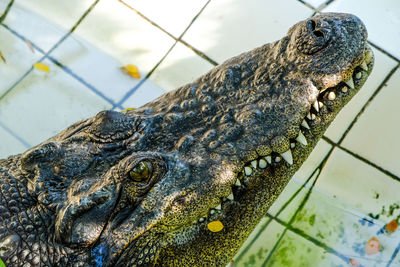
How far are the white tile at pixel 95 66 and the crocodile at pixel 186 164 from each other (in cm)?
150

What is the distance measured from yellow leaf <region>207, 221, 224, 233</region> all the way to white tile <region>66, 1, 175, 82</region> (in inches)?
79.6

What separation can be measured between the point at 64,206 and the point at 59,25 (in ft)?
8.47

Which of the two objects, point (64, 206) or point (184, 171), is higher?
point (184, 171)

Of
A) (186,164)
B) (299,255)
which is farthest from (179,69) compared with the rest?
(186,164)

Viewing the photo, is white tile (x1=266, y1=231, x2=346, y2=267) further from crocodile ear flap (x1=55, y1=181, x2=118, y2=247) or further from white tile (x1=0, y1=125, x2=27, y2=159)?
white tile (x1=0, y1=125, x2=27, y2=159)

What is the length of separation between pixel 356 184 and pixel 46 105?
2468mm

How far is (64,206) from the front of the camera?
7.29 ft

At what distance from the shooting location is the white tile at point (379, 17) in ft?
13.3

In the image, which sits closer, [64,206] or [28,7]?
[64,206]

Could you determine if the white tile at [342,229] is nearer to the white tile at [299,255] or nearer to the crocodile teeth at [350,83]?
the white tile at [299,255]

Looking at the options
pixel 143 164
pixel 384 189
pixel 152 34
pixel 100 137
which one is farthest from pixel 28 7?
pixel 384 189

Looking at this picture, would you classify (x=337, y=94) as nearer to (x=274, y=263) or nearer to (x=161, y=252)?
(x=161, y=252)

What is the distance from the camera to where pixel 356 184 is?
3627 millimetres

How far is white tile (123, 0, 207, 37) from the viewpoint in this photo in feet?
14.2
